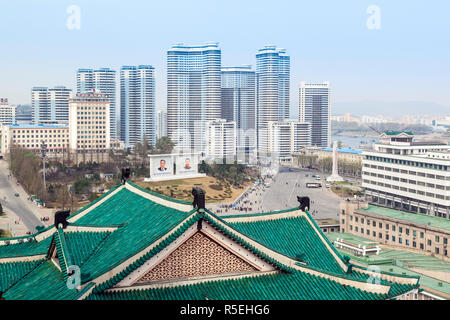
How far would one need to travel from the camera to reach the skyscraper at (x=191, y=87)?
8638 centimetres

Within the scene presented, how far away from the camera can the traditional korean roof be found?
6.59 metres

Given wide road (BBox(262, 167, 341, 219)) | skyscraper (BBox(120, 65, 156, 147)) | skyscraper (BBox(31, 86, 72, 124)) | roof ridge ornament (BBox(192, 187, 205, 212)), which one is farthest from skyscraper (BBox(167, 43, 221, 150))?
roof ridge ornament (BBox(192, 187, 205, 212))

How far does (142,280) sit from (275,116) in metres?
85.2

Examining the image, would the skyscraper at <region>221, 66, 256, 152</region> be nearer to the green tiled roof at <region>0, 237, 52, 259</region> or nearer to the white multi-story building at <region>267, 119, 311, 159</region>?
the white multi-story building at <region>267, 119, 311, 159</region>

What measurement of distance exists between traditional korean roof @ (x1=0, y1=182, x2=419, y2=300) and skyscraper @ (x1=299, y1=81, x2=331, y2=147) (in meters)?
86.2

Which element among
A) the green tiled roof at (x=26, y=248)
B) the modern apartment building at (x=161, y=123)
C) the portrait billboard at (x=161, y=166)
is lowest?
the portrait billboard at (x=161, y=166)

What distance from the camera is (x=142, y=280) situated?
260 inches

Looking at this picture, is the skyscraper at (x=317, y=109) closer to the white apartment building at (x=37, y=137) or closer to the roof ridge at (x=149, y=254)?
the white apartment building at (x=37, y=137)

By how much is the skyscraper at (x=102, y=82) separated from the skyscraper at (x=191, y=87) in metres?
8.44

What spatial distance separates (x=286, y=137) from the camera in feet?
286

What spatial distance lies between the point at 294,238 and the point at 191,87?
261 ft

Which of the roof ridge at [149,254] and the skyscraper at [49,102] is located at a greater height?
the skyscraper at [49,102]

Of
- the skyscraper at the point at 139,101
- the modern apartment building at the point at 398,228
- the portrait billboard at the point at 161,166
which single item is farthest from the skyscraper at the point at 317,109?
the modern apartment building at the point at 398,228
